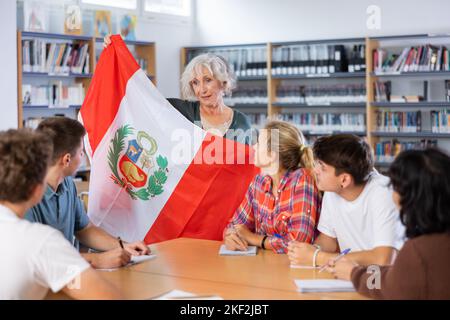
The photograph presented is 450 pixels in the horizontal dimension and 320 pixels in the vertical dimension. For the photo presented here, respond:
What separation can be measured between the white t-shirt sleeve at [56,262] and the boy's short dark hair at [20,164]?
0.54ft

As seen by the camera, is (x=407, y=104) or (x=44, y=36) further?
(x=407, y=104)

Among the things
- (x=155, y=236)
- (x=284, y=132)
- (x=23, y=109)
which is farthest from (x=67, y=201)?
(x=23, y=109)

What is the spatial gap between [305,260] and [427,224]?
787mm

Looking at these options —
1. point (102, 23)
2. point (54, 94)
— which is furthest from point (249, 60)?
point (54, 94)

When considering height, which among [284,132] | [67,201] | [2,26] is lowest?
[67,201]

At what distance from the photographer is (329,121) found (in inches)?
353

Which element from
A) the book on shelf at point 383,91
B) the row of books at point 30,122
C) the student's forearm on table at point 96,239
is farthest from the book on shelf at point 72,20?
the student's forearm on table at point 96,239

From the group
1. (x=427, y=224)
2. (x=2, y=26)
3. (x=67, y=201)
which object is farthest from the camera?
(x=2, y=26)

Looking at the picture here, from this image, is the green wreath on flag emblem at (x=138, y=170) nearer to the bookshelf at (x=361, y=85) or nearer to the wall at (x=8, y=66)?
the wall at (x=8, y=66)

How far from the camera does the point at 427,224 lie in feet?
6.68

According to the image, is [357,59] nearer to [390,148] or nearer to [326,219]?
[390,148]

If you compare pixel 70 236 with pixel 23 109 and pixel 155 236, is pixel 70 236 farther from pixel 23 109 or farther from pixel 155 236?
pixel 23 109

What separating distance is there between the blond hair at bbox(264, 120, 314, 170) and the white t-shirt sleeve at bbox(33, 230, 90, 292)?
140cm

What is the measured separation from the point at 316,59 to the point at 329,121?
84 cm
